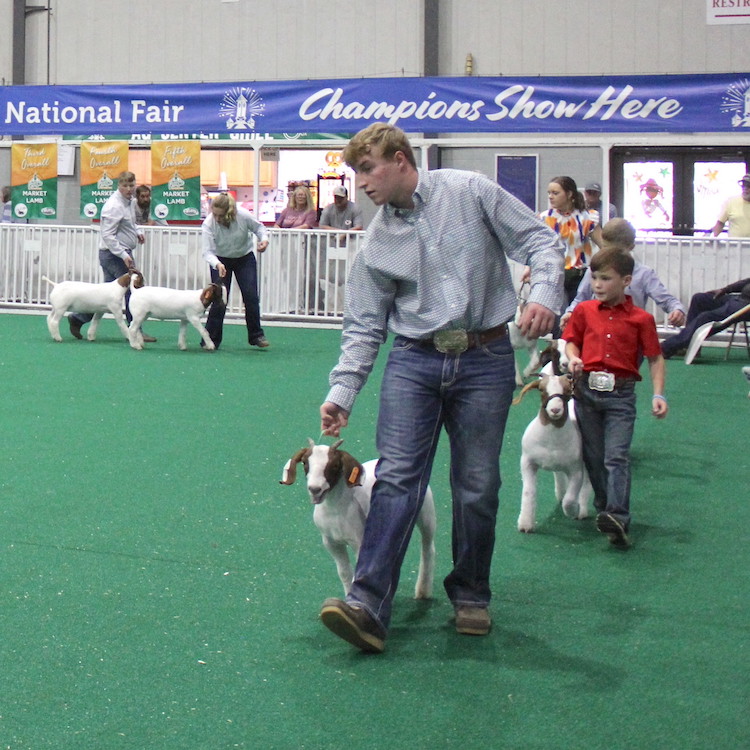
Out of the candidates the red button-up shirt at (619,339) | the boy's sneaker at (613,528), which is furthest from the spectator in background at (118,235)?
the boy's sneaker at (613,528)

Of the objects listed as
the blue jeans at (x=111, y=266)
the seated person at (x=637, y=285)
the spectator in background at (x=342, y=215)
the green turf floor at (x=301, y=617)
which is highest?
the spectator in background at (x=342, y=215)

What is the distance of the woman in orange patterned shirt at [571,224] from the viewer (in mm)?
8969

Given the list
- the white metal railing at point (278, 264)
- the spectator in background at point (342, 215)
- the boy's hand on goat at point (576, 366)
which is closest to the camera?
the boy's hand on goat at point (576, 366)

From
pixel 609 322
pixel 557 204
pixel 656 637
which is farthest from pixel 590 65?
pixel 656 637

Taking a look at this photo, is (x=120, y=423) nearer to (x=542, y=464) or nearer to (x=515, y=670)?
(x=542, y=464)

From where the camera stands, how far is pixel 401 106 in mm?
14703

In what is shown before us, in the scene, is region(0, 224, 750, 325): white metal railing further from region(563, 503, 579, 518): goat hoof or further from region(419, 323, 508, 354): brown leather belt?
region(419, 323, 508, 354): brown leather belt

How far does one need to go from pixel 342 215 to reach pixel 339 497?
12005 mm

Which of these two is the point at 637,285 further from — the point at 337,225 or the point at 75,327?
the point at 337,225

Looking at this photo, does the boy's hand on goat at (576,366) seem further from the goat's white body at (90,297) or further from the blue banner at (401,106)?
the blue banner at (401,106)

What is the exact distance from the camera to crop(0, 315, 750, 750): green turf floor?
3.35 m

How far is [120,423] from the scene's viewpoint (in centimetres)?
816

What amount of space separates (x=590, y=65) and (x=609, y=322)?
16.1 m

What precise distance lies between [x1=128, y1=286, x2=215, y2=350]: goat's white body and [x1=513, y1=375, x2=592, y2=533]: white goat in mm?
7525
